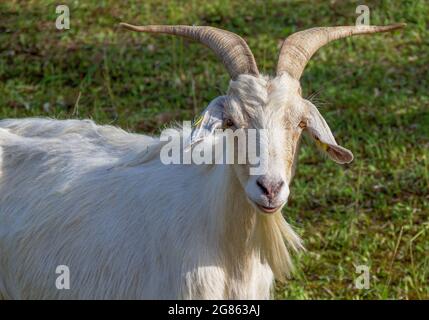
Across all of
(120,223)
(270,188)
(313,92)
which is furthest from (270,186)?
(313,92)

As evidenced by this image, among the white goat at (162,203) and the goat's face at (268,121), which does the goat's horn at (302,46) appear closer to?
the white goat at (162,203)

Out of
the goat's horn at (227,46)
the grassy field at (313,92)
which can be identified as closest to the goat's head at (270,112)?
the goat's horn at (227,46)

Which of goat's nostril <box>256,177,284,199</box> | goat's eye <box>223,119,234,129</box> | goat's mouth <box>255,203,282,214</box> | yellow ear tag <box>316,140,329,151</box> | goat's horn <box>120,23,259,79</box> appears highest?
goat's horn <box>120,23,259,79</box>

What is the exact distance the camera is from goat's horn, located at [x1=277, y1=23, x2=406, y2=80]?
18.0 feet

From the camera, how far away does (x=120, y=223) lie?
5840 mm

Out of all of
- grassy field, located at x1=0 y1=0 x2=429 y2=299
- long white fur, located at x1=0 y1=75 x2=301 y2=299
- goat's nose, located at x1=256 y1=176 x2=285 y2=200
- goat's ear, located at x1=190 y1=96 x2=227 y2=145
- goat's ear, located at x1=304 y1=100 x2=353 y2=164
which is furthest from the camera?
grassy field, located at x1=0 y1=0 x2=429 y2=299

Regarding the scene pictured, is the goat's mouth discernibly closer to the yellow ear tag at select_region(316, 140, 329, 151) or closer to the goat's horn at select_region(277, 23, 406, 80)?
the yellow ear tag at select_region(316, 140, 329, 151)

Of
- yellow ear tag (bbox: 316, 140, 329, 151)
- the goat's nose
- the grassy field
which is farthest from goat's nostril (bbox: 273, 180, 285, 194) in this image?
the grassy field

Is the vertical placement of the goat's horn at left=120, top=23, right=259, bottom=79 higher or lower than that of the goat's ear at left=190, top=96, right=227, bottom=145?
higher

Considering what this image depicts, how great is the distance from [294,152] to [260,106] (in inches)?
12.0

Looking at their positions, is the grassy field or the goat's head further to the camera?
the grassy field

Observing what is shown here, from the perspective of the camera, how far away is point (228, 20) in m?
12.1

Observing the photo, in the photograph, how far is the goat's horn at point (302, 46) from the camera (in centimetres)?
549

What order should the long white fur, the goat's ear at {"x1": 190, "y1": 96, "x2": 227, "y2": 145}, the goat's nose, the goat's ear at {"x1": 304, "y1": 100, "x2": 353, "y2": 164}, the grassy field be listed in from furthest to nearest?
the grassy field, the long white fur, the goat's ear at {"x1": 304, "y1": 100, "x2": 353, "y2": 164}, the goat's ear at {"x1": 190, "y1": 96, "x2": 227, "y2": 145}, the goat's nose
